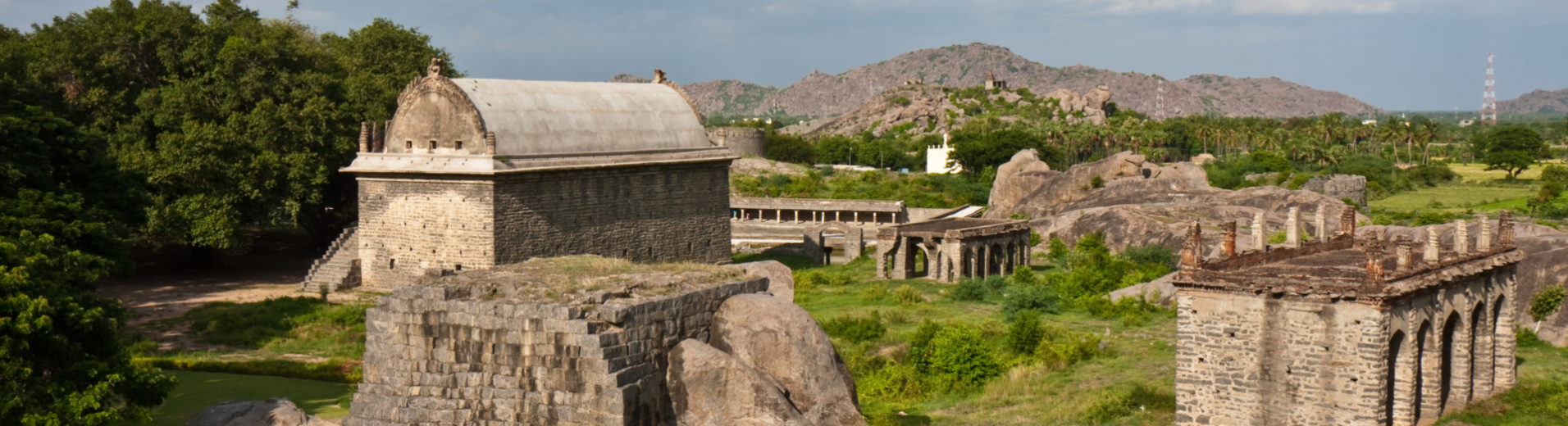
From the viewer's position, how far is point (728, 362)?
605 inches

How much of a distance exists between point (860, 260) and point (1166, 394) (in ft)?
87.1

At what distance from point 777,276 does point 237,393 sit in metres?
9.22

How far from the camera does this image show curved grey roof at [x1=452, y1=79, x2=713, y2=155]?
31.4 m

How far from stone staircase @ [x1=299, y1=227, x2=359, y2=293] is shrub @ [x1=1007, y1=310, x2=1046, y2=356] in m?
17.0

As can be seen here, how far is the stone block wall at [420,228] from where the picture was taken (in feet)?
101

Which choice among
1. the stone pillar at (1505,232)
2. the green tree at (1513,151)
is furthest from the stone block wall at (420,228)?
the green tree at (1513,151)

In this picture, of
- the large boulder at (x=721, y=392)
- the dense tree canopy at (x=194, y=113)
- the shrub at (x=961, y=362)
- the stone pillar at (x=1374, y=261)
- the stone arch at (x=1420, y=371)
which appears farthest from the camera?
the dense tree canopy at (x=194, y=113)

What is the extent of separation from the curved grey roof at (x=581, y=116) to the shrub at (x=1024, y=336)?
11.9m

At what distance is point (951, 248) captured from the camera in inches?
1603

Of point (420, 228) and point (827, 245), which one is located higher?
point (420, 228)

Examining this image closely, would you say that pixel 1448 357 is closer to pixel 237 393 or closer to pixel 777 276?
pixel 777 276

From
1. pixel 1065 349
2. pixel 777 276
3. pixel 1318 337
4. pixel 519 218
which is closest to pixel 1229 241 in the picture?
pixel 1318 337

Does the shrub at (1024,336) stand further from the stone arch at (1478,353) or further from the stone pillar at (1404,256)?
the stone pillar at (1404,256)

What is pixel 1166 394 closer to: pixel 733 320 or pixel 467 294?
pixel 733 320
